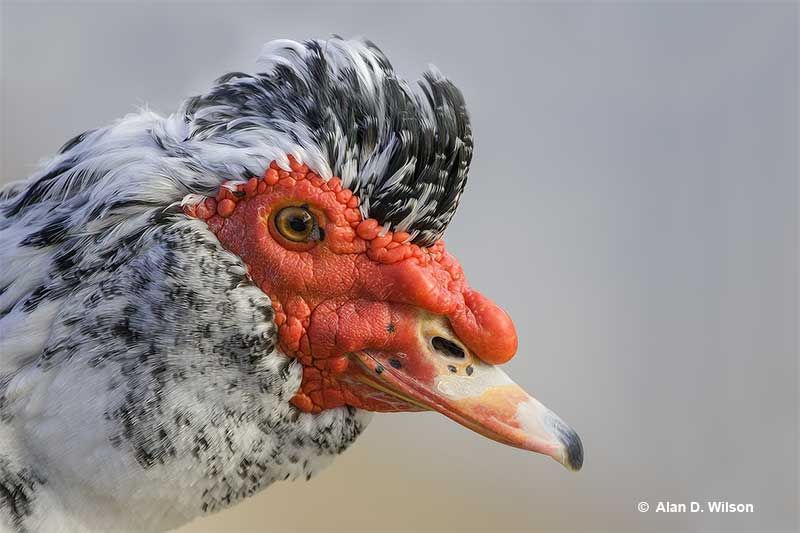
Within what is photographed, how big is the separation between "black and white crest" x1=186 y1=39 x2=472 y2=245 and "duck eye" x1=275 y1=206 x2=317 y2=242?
0.13 m

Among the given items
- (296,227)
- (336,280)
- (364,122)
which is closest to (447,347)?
(336,280)

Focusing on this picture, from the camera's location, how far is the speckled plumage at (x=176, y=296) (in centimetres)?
197

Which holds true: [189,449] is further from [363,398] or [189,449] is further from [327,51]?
[327,51]

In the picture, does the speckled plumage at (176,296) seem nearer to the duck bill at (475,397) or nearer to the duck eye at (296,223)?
the duck eye at (296,223)

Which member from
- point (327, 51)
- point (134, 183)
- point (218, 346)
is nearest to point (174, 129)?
point (134, 183)

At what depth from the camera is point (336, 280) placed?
212cm

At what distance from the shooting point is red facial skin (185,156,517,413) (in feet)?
6.82

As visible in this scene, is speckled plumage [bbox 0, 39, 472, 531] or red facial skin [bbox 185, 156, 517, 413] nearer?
speckled plumage [bbox 0, 39, 472, 531]

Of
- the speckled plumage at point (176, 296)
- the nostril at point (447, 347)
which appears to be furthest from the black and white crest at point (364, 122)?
the nostril at point (447, 347)

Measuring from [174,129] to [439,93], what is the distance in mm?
725

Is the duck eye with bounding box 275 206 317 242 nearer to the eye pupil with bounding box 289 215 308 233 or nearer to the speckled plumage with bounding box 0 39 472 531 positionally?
A: the eye pupil with bounding box 289 215 308 233

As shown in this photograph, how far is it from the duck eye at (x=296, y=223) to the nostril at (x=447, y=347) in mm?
440

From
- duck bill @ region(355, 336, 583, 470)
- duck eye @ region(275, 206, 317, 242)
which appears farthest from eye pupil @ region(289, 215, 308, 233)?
Answer: duck bill @ region(355, 336, 583, 470)

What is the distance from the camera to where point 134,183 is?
204cm
